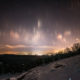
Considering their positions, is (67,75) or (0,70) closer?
(67,75)

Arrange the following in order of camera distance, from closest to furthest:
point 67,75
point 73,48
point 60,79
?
point 60,79, point 67,75, point 73,48

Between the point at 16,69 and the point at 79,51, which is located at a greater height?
the point at 79,51

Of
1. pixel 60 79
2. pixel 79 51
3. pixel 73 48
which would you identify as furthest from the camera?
pixel 73 48

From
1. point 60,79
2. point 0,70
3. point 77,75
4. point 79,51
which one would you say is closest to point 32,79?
point 60,79

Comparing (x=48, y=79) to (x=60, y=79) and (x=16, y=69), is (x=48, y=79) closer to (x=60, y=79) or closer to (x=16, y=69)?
(x=60, y=79)

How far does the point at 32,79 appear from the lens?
295 inches

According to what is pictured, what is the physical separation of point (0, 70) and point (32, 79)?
11.5 metres

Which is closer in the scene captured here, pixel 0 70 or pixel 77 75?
pixel 77 75

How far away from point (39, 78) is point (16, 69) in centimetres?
1001

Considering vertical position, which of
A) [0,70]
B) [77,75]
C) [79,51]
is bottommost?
[0,70]

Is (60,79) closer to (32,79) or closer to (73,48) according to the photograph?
(32,79)

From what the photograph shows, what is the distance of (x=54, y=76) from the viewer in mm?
7164

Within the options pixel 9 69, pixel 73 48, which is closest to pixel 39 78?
pixel 73 48

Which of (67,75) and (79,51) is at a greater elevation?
(79,51)
